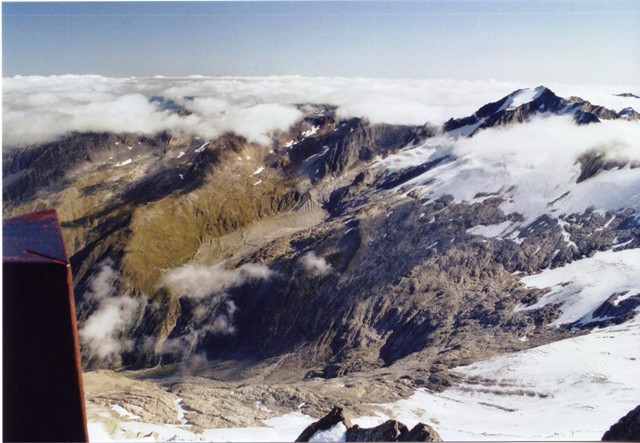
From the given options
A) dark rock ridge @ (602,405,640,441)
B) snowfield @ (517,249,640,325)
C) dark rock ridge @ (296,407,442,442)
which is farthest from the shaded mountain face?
dark rock ridge @ (296,407,442,442)

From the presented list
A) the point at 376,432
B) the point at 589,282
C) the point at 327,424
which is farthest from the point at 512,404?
the point at 589,282

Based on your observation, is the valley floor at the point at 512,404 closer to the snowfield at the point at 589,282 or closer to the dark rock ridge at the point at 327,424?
the dark rock ridge at the point at 327,424

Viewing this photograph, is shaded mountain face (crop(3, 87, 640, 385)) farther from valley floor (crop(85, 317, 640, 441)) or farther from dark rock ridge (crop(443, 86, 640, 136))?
valley floor (crop(85, 317, 640, 441))

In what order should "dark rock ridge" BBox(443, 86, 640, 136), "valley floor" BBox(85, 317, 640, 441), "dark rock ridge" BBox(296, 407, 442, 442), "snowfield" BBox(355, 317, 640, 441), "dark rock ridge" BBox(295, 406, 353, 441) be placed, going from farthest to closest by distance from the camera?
"dark rock ridge" BBox(443, 86, 640, 136) < "snowfield" BBox(355, 317, 640, 441) < "valley floor" BBox(85, 317, 640, 441) < "dark rock ridge" BBox(295, 406, 353, 441) < "dark rock ridge" BBox(296, 407, 442, 442)

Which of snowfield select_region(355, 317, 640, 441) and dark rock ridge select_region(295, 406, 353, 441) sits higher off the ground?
dark rock ridge select_region(295, 406, 353, 441)

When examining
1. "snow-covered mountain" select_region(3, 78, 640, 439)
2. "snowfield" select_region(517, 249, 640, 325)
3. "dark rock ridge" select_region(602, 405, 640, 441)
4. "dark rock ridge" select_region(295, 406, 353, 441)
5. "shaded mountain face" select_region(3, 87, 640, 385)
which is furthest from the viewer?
"shaded mountain face" select_region(3, 87, 640, 385)

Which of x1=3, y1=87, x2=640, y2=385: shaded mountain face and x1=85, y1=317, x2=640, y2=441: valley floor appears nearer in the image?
x1=85, y1=317, x2=640, y2=441: valley floor

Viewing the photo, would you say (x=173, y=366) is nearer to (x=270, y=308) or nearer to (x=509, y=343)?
(x=270, y=308)
